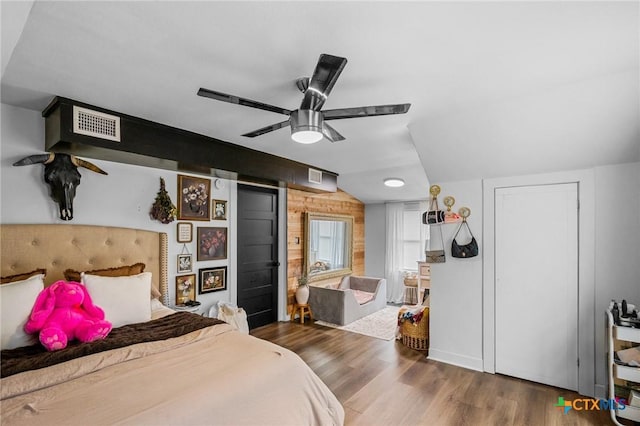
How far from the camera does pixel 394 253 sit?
6648 mm

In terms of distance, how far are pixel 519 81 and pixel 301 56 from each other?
1491mm

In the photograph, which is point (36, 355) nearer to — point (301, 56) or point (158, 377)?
point (158, 377)

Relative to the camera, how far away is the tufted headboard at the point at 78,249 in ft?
7.98

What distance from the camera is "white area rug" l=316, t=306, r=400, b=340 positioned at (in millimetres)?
4383

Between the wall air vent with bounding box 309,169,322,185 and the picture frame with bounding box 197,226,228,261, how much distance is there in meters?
1.42

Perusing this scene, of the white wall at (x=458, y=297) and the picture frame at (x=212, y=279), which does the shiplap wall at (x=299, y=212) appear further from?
the white wall at (x=458, y=297)

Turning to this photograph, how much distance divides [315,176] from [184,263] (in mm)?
2154

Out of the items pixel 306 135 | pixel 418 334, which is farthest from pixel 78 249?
pixel 418 334

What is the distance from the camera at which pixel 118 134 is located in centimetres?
259

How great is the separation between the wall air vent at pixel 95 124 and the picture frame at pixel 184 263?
1.56m

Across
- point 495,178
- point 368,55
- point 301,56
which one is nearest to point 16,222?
point 301,56

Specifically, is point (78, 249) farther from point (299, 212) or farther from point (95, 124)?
point (299, 212)

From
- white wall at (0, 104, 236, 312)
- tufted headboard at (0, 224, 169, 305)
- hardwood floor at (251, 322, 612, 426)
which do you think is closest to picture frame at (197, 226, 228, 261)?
white wall at (0, 104, 236, 312)

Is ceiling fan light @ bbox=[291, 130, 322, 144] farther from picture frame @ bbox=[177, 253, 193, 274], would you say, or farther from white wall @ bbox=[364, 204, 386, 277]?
white wall @ bbox=[364, 204, 386, 277]
